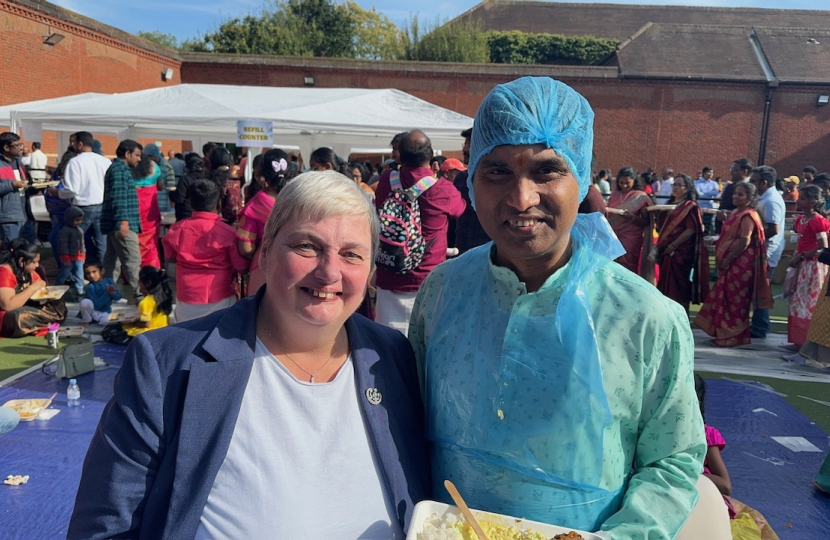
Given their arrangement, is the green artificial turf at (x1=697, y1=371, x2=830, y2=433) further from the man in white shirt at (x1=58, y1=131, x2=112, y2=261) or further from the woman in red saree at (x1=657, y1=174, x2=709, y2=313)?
the man in white shirt at (x1=58, y1=131, x2=112, y2=261)

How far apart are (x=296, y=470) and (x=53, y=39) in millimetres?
18707

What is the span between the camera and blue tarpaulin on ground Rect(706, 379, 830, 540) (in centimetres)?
354

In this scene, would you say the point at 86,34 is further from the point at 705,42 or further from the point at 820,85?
the point at 820,85

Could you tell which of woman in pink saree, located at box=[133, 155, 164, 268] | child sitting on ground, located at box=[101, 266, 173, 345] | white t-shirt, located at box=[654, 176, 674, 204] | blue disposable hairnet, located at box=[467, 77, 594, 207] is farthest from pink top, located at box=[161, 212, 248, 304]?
white t-shirt, located at box=[654, 176, 674, 204]

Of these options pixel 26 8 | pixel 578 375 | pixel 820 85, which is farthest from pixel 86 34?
pixel 820 85

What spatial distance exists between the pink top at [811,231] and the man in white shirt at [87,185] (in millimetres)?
8389

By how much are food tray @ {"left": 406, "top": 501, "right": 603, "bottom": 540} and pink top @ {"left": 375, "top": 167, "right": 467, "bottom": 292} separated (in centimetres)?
315

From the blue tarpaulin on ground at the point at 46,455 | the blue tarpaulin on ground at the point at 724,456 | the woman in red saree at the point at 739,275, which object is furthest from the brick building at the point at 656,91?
the blue tarpaulin on ground at the point at 46,455

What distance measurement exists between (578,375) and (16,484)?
350 cm

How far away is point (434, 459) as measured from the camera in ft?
5.34

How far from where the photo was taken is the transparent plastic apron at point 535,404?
54.7 inches

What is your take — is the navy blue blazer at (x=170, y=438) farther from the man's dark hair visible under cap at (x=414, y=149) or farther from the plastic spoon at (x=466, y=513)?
the man's dark hair visible under cap at (x=414, y=149)

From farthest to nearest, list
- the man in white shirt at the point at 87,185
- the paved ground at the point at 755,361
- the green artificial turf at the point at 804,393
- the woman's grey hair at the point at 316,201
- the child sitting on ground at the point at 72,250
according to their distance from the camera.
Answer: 1. the man in white shirt at the point at 87,185
2. the child sitting on ground at the point at 72,250
3. the paved ground at the point at 755,361
4. the green artificial turf at the point at 804,393
5. the woman's grey hair at the point at 316,201

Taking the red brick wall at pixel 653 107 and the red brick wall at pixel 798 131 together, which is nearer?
the red brick wall at pixel 653 107
